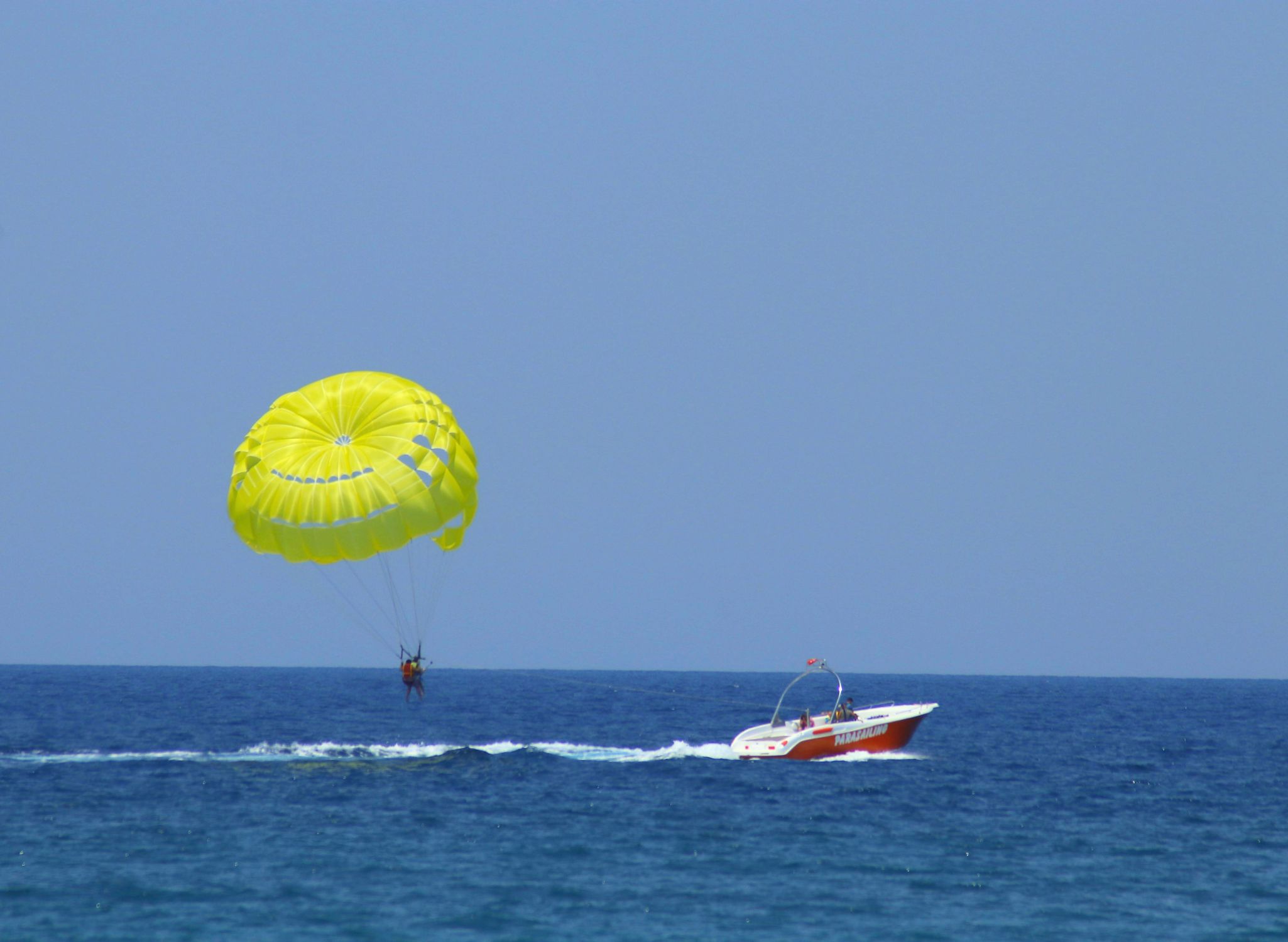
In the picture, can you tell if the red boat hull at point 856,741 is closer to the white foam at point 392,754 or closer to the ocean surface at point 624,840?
the white foam at point 392,754

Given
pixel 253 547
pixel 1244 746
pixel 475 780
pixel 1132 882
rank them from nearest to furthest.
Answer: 1. pixel 1132 882
2. pixel 253 547
3. pixel 475 780
4. pixel 1244 746

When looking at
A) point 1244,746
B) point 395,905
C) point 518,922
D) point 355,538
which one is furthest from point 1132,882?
point 1244,746

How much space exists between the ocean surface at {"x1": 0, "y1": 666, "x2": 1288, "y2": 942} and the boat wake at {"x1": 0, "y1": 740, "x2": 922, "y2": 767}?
271 mm

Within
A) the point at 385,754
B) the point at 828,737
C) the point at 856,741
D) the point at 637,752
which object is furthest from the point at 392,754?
the point at 856,741

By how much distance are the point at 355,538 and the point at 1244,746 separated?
1865 inches

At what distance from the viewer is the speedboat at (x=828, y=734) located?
4709 cm

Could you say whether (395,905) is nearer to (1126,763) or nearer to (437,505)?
(437,505)

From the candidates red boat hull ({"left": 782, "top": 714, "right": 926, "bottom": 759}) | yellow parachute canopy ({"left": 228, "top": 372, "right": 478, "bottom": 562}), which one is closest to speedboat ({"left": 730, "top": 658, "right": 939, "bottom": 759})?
red boat hull ({"left": 782, "top": 714, "right": 926, "bottom": 759})

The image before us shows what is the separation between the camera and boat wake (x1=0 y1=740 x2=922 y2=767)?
49.0m

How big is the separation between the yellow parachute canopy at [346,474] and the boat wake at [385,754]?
1406 cm

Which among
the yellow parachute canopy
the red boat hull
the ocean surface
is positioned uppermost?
the yellow parachute canopy

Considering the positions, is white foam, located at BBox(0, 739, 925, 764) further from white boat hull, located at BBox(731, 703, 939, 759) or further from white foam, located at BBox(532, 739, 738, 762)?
white boat hull, located at BBox(731, 703, 939, 759)

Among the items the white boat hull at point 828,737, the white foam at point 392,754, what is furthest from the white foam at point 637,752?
the white boat hull at point 828,737

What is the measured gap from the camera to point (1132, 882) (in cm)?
2894
